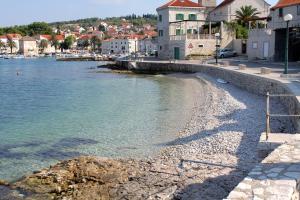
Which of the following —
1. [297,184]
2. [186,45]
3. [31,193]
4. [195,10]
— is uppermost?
[195,10]

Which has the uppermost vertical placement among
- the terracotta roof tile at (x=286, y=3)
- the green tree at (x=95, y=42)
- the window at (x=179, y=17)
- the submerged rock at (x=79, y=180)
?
the green tree at (x=95, y=42)

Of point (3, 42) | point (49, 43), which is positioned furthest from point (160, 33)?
point (3, 42)

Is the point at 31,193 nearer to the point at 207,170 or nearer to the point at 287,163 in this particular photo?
the point at 207,170

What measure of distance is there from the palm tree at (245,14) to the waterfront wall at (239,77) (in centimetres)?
1448

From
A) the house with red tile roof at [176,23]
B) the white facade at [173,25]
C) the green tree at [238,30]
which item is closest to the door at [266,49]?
the green tree at [238,30]

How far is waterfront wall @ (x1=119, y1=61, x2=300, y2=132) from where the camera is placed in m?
18.5

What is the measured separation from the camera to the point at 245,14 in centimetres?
6112

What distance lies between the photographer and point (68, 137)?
749 inches

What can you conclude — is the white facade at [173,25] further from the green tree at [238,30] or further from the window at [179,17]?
the green tree at [238,30]

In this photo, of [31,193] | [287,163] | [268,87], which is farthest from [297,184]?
[268,87]

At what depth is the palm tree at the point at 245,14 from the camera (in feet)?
200

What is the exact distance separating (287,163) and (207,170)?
3715mm

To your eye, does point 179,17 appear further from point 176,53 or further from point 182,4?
point 176,53

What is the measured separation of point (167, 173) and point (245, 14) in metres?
52.9
